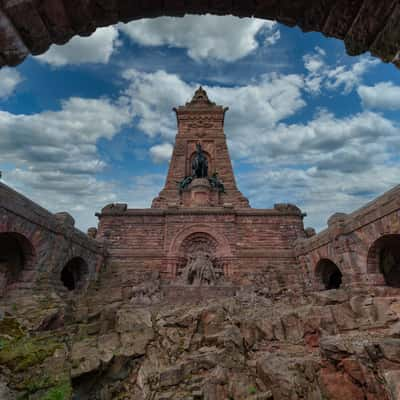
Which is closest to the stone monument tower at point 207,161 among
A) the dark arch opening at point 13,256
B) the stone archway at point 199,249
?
the stone archway at point 199,249

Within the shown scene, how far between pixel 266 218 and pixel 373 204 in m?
7.31

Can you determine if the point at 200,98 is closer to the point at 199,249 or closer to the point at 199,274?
the point at 199,249

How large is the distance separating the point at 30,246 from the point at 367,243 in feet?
37.4

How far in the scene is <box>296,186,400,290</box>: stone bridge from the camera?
24.3 feet

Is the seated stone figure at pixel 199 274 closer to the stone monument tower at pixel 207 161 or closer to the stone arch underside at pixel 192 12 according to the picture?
the stone monument tower at pixel 207 161

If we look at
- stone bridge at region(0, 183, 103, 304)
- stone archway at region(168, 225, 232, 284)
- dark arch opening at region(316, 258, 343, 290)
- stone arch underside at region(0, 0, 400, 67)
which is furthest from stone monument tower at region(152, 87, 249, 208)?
stone arch underside at region(0, 0, 400, 67)

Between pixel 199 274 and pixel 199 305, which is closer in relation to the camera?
pixel 199 305

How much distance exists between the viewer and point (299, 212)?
15.1 m

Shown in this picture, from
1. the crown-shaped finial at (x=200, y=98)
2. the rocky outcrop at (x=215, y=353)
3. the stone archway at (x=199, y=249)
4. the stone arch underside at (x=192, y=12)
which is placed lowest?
the rocky outcrop at (x=215, y=353)

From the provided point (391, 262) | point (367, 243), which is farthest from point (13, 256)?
point (391, 262)

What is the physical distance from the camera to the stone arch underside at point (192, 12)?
5.98 ft

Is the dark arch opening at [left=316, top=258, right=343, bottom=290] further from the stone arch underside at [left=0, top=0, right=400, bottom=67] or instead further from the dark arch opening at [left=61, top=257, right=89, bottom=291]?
the dark arch opening at [left=61, top=257, right=89, bottom=291]

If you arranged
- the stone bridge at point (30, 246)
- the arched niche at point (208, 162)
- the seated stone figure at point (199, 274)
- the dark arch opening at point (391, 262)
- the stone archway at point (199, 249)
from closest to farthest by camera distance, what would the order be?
the stone bridge at point (30, 246) < the dark arch opening at point (391, 262) < the seated stone figure at point (199, 274) < the stone archway at point (199, 249) < the arched niche at point (208, 162)

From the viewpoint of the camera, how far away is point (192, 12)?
228 cm
